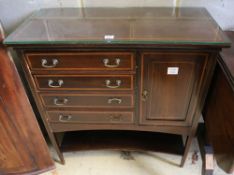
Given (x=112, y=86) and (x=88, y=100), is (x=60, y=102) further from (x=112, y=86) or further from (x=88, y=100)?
(x=112, y=86)

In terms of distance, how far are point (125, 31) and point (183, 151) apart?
0.97 metres

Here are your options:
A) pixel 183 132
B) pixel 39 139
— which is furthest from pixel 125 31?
pixel 39 139

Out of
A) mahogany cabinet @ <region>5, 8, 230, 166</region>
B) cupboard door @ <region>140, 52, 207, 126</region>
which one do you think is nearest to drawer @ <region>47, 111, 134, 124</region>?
mahogany cabinet @ <region>5, 8, 230, 166</region>

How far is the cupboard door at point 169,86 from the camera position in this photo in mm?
954

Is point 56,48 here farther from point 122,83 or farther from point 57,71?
point 122,83

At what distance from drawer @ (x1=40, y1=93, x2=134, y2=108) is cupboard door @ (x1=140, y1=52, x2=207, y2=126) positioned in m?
0.10

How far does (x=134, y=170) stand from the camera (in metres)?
1.50

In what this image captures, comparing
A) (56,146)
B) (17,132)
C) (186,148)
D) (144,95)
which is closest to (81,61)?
(144,95)

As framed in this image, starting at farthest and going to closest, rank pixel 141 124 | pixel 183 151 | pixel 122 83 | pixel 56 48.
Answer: pixel 183 151 → pixel 141 124 → pixel 122 83 → pixel 56 48

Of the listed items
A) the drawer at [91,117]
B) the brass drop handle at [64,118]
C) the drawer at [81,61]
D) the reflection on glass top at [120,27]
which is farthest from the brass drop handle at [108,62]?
the brass drop handle at [64,118]

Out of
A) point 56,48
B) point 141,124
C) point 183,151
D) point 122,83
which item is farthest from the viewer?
point 183,151

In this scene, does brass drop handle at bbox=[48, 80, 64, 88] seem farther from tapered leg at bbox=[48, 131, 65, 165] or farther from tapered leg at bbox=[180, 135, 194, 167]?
tapered leg at bbox=[180, 135, 194, 167]

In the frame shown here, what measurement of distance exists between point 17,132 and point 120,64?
758 mm

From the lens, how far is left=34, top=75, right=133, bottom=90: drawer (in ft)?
3.41
